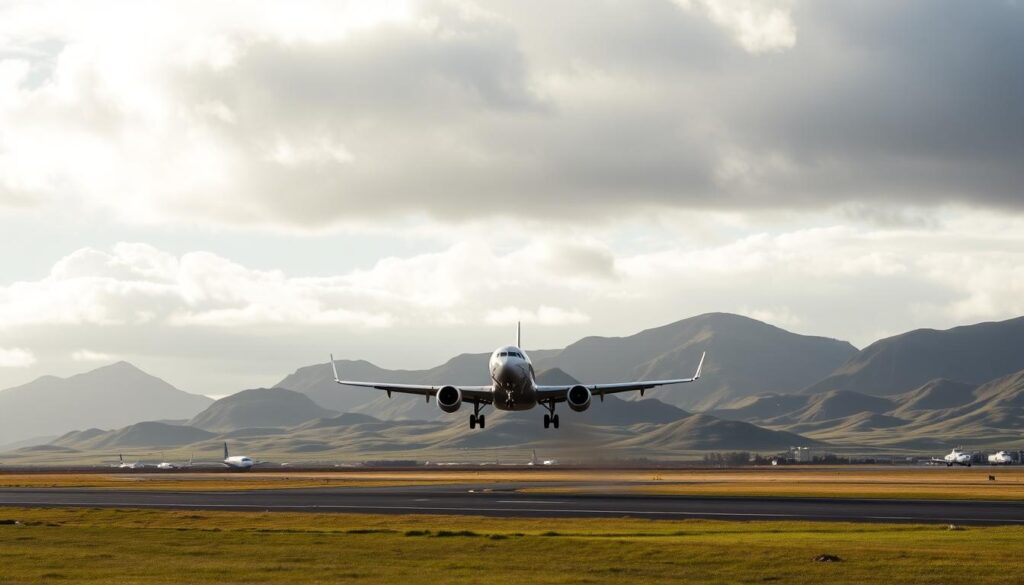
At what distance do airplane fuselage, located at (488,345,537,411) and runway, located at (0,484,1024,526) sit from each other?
8.69 m

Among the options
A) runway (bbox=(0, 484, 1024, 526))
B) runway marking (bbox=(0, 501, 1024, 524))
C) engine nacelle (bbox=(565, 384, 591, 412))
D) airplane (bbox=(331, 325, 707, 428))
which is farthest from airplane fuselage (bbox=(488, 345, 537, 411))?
runway marking (bbox=(0, 501, 1024, 524))

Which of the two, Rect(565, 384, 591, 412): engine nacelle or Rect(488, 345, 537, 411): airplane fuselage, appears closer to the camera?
Rect(488, 345, 537, 411): airplane fuselage

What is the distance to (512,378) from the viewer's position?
4136 inches

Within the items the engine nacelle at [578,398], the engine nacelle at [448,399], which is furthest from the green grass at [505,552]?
the engine nacelle at [448,399]

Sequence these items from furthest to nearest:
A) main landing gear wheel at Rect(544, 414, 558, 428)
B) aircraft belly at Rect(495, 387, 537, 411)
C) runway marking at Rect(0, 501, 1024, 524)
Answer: main landing gear wheel at Rect(544, 414, 558, 428)
aircraft belly at Rect(495, 387, 537, 411)
runway marking at Rect(0, 501, 1024, 524)

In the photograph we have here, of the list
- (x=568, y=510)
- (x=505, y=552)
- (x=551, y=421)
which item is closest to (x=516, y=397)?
(x=551, y=421)

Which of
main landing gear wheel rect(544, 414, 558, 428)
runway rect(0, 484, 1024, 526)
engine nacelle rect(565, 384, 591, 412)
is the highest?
engine nacelle rect(565, 384, 591, 412)

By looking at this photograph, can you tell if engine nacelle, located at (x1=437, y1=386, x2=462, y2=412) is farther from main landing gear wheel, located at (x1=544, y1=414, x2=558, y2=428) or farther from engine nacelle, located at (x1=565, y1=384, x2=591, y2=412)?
main landing gear wheel, located at (x1=544, y1=414, x2=558, y2=428)

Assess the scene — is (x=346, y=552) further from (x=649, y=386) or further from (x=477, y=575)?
(x=649, y=386)

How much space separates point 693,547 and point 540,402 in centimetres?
5797

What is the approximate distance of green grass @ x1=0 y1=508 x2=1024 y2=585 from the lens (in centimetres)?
4791

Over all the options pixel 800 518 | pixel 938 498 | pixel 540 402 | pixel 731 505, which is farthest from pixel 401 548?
pixel 938 498

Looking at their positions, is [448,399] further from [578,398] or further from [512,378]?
[578,398]

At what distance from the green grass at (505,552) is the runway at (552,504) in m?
8.37
